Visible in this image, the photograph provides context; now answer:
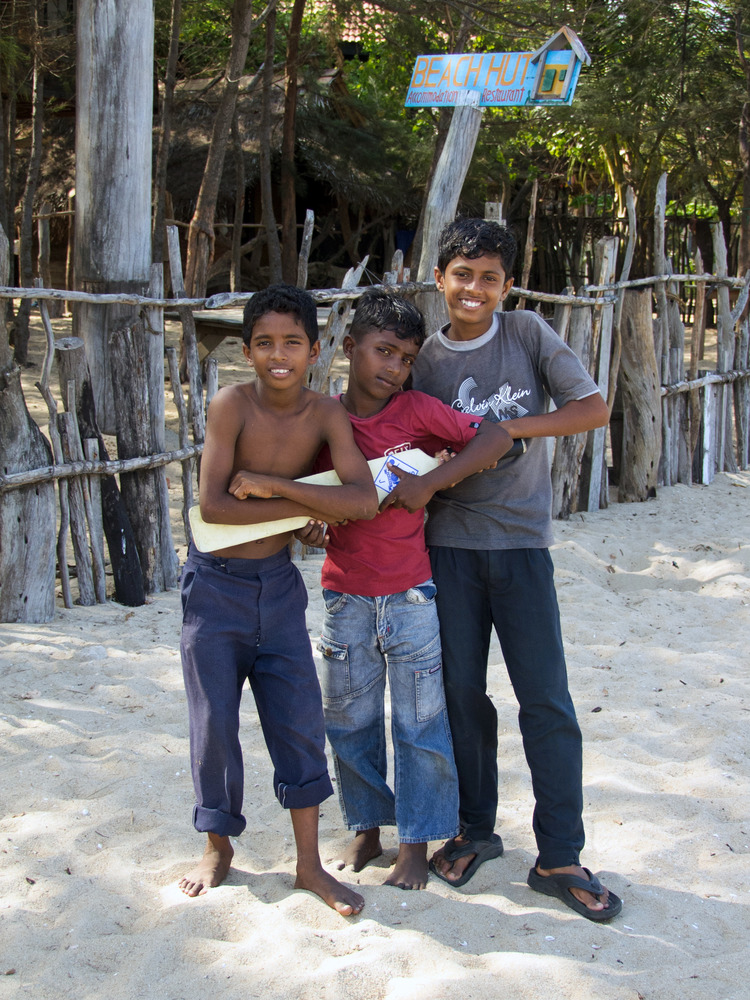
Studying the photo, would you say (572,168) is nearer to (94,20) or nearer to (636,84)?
(636,84)

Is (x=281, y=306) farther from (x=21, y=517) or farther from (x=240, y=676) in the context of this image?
(x=21, y=517)

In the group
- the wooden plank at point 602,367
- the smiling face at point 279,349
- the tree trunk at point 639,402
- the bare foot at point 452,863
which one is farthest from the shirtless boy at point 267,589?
the tree trunk at point 639,402

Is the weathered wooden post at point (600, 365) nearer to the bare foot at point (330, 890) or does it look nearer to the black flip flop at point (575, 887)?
the black flip flop at point (575, 887)

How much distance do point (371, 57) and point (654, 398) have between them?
420 inches

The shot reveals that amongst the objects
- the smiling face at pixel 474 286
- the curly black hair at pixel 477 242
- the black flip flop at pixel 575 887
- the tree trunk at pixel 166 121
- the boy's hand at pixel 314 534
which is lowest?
the black flip flop at pixel 575 887

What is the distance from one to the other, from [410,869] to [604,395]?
443 cm

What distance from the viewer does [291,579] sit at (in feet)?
7.46

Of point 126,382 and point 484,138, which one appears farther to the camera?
point 484,138

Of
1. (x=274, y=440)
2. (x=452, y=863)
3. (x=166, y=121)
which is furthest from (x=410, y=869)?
(x=166, y=121)

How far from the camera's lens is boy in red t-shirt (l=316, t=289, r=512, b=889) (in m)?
2.24

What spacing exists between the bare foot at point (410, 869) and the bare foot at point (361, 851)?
0.11m

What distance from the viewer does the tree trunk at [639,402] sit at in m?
6.14

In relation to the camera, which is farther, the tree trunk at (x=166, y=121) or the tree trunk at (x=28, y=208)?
the tree trunk at (x=166, y=121)

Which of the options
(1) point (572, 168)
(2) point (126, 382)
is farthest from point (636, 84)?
(2) point (126, 382)
